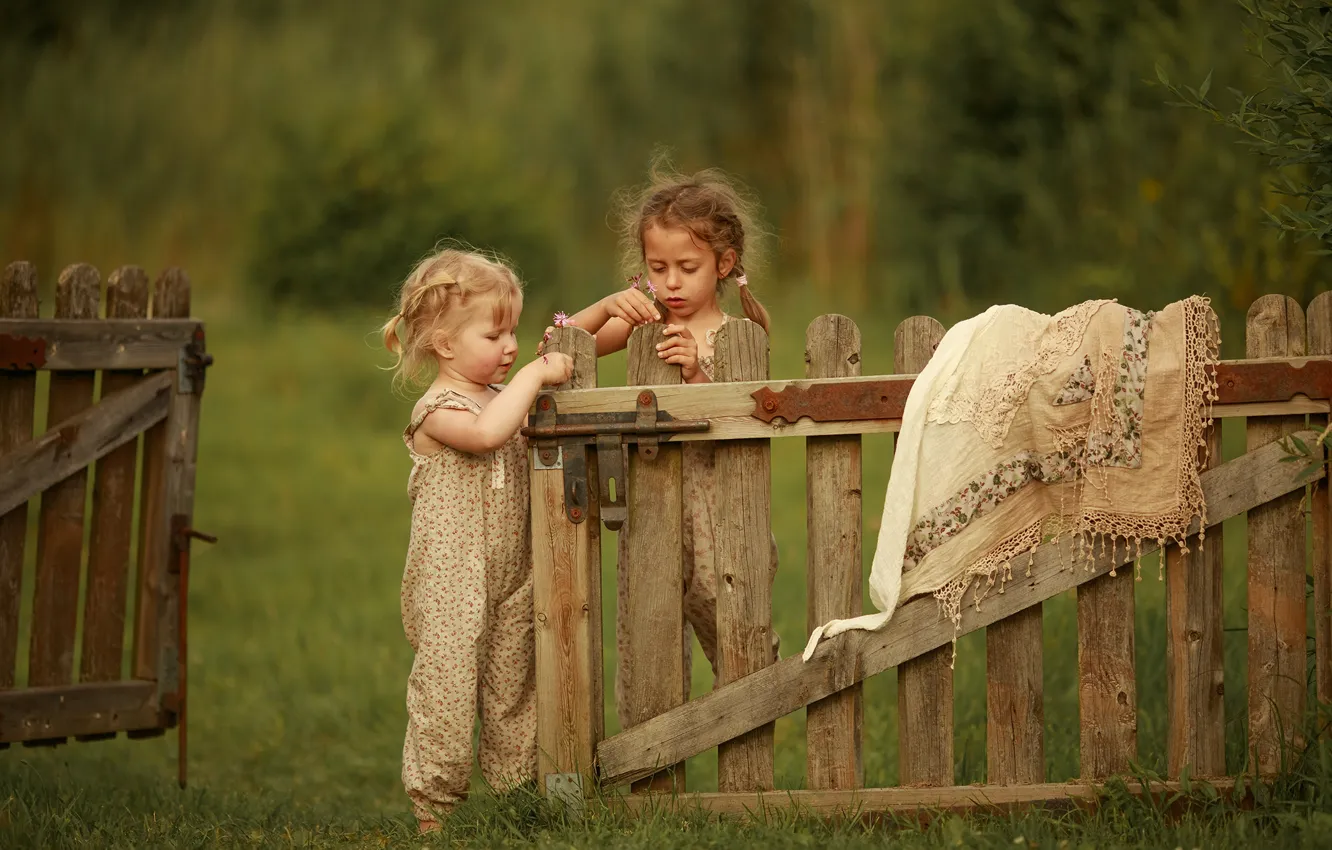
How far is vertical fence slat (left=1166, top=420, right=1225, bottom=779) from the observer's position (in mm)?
3881

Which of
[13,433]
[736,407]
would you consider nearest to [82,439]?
[13,433]

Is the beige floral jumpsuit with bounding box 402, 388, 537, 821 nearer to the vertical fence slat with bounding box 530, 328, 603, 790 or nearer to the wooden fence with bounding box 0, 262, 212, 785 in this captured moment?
the vertical fence slat with bounding box 530, 328, 603, 790

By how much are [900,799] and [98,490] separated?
3.11 m

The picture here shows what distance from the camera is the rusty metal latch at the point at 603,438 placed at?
150 inches

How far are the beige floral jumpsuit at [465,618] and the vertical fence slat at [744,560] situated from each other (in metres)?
0.59

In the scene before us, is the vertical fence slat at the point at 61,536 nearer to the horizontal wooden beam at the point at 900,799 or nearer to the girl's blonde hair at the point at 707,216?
the girl's blonde hair at the point at 707,216

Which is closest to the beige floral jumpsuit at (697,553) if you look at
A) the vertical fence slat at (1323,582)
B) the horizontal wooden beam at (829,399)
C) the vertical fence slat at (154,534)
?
the horizontal wooden beam at (829,399)

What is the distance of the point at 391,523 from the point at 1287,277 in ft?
19.2

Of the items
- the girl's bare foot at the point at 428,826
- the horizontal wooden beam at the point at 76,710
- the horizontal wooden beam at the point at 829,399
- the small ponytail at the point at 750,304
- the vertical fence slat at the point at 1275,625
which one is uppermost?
the small ponytail at the point at 750,304

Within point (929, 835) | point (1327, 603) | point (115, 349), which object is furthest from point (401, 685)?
point (1327, 603)

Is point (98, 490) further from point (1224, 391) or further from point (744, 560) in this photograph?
point (1224, 391)

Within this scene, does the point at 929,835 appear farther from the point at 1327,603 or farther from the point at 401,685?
the point at 401,685

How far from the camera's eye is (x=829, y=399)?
150 inches

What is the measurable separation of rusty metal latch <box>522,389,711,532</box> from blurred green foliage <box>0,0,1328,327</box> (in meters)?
5.40
